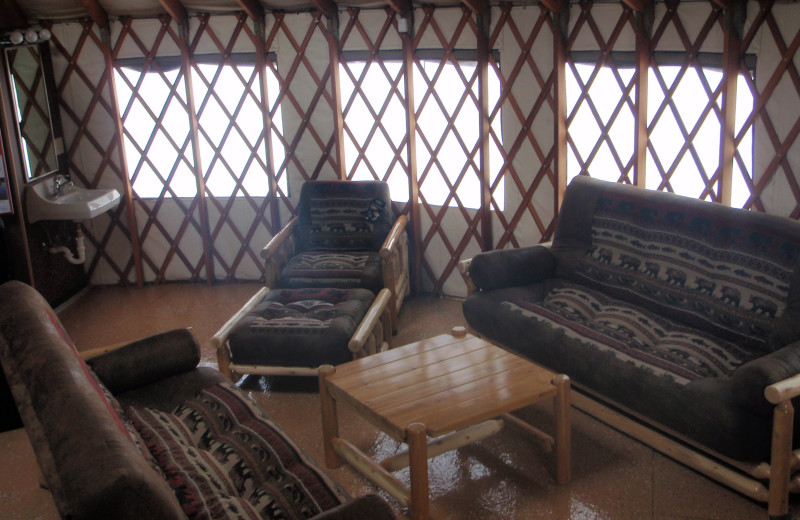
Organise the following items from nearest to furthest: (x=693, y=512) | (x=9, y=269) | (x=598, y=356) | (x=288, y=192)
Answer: (x=693, y=512)
(x=598, y=356)
(x=9, y=269)
(x=288, y=192)

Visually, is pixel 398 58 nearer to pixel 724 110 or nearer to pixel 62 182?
pixel 724 110

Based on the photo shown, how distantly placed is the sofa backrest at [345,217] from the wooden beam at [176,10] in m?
1.24

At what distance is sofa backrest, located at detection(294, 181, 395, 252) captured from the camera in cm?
441

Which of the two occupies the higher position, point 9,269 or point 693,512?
point 9,269

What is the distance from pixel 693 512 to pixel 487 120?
2.42 m

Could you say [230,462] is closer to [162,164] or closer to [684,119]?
[684,119]

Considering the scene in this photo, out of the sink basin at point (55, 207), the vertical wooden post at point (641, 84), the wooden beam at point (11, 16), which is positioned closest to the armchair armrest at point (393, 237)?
the vertical wooden post at point (641, 84)

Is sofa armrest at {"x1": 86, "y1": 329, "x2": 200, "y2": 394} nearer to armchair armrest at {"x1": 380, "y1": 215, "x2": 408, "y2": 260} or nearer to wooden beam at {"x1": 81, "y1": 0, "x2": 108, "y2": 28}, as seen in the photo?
armchair armrest at {"x1": 380, "y1": 215, "x2": 408, "y2": 260}

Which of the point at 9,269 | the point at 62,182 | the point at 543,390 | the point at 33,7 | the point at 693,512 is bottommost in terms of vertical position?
the point at 693,512

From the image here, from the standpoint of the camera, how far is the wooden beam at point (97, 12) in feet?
14.7

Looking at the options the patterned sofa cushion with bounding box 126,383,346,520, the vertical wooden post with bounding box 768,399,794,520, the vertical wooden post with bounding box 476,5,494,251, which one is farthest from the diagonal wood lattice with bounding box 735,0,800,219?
the patterned sofa cushion with bounding box 126,383,346,520

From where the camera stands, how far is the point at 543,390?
8.63 ft

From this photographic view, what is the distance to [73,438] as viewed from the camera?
5.17 ft

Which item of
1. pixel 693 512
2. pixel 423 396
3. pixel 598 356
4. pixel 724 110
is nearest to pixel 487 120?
pixel 724 110
